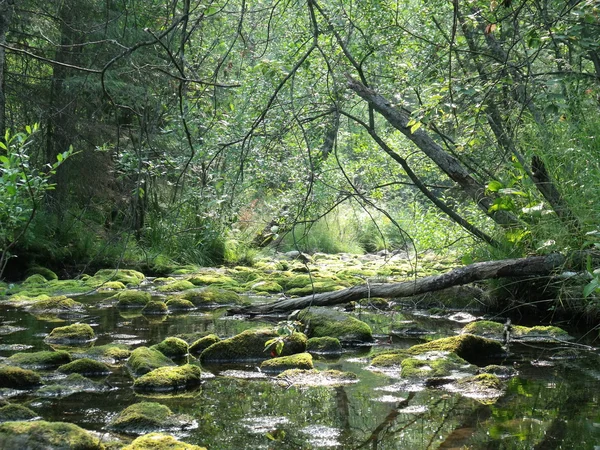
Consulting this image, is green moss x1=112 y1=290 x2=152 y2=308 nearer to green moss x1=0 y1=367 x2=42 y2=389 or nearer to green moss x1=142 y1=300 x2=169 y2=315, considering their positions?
green moss x1=142 y1=300 x2=169 y2=315

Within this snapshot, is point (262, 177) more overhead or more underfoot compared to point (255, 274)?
more overhead

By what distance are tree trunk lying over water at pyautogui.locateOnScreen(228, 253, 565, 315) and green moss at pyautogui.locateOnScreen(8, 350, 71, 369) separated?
203cm

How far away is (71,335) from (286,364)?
7.16 feet

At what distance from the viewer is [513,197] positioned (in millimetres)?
6871

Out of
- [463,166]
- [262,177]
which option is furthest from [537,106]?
[262,177]

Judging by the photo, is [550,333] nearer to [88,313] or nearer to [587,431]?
[587,431]

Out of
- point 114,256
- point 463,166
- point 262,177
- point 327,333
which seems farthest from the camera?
point 114,256

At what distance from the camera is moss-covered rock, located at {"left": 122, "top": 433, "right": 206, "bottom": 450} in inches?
130

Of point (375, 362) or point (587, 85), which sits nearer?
point (375, 362)

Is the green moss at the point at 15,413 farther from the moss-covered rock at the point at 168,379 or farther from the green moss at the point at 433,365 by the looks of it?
the green moss at the point at 433,365

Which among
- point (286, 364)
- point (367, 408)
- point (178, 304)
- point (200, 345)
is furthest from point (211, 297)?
point (367, 408)

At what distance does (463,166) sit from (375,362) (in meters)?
3.22

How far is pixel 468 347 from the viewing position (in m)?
5.64

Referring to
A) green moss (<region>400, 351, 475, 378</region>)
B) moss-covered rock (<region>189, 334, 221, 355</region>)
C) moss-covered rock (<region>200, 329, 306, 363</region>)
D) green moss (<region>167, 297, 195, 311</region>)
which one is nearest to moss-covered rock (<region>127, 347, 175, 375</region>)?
moss-covered rock (<region>200, 329, 306, 363</region>)
